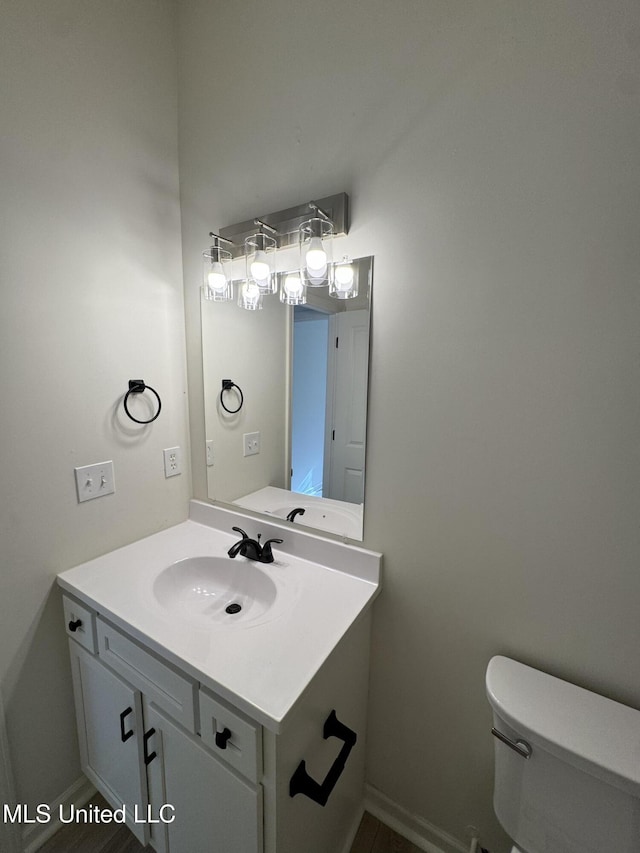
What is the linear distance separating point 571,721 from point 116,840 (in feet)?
5.04

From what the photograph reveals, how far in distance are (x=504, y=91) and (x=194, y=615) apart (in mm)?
1665

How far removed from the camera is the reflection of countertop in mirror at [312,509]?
3.79ft

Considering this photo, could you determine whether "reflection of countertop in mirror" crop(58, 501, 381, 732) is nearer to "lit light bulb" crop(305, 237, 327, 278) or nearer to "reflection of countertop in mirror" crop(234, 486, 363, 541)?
"reflection of countertop in mirror" crop(234, 486, 363, 541)

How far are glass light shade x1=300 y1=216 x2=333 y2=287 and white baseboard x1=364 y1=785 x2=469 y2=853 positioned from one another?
5.99 ft

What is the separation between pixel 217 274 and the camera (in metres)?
1.26

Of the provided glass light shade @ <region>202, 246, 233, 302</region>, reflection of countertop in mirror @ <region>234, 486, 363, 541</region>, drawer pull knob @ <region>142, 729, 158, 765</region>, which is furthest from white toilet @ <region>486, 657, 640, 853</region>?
glass light shade @ <region>202, 246, 233, 302</region>

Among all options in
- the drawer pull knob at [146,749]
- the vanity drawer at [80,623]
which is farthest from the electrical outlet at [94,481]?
the drawer pull knob at [146,749]

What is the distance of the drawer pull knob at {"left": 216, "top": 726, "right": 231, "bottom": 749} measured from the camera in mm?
759

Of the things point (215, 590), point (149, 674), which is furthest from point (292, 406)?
point (149, 674)

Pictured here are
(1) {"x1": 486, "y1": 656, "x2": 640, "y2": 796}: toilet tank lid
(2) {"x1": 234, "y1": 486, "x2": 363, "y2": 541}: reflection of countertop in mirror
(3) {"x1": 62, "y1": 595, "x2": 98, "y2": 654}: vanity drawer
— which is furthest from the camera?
(2) {"x1": 234, "y1": 486, "x2": 363, "y2": 541}: reflection of countertop in mirror

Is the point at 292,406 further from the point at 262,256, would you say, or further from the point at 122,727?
the point at 122,727

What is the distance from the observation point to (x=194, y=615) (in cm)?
111

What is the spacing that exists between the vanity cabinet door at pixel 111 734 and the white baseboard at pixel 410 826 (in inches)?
30.2

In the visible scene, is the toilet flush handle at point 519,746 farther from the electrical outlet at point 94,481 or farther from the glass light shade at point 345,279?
the electrical outlet at point 94,481
